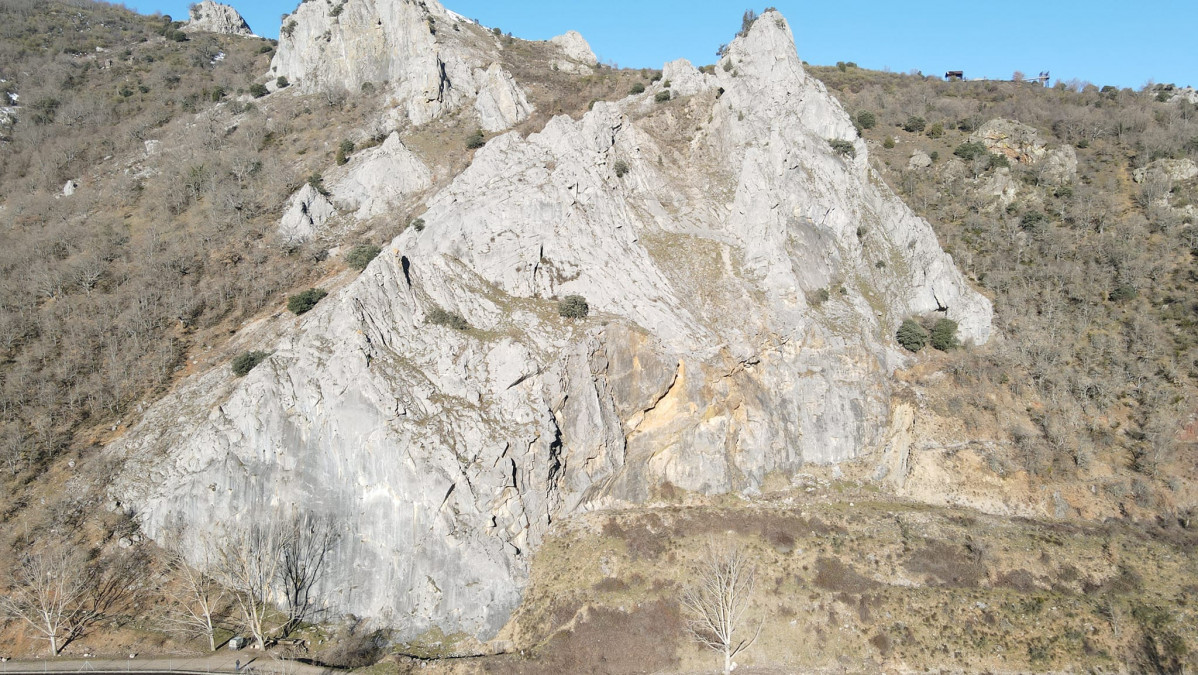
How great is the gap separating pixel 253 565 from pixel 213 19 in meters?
120

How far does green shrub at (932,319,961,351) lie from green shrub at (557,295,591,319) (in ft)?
98.8

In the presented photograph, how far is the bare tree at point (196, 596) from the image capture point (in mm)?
32094

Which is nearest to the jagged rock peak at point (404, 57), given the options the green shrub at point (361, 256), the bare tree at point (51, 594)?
the green shrub at point (361, 256)

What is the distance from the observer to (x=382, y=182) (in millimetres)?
56312

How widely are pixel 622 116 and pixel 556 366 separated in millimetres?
25804

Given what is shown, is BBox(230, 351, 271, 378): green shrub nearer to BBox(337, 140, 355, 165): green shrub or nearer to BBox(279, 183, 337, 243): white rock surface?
BBox(279, 183, 337, 243): white rock surface

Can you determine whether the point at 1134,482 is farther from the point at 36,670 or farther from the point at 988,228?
the point at 36,670

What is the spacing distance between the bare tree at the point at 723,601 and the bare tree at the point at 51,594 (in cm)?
3356

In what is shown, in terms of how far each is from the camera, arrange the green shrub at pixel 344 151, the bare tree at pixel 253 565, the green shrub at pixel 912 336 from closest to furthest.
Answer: the bare tree at pixel 253 565 → the green shrub at pixel 912 336 → the green shrub at pixel 344 151

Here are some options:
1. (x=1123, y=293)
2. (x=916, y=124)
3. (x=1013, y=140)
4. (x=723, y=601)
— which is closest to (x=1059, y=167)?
(x=1013, y=140)

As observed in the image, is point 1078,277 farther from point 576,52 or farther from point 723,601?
point 576,52

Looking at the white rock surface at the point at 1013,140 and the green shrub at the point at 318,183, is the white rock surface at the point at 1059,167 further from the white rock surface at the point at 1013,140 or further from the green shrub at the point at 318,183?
the green shrub at the point at 318,183

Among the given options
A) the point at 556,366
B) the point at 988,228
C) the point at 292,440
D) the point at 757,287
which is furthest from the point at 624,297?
the point at 988,228

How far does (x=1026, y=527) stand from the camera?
38.8 meters
